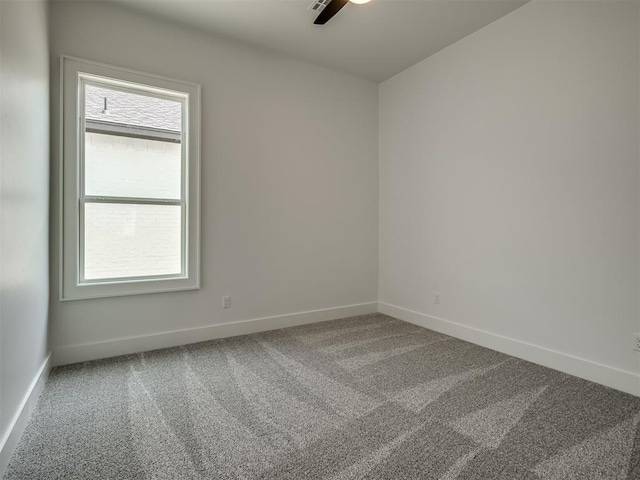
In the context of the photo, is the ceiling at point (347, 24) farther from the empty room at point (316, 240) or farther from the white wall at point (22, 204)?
the white wall at point (22, 204)

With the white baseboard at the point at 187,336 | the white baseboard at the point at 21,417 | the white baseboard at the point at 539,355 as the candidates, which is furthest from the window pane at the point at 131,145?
the white baseboard at the point at 539,355

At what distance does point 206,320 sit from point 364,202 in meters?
2.33

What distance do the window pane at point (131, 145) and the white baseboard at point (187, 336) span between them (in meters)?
1.27

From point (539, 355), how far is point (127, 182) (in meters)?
3.79

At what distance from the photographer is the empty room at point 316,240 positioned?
→ 166cm

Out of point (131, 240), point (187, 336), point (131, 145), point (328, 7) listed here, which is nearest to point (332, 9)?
point (328, 7)

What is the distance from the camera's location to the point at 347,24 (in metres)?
3.01

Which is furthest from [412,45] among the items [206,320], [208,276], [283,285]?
[206,320]

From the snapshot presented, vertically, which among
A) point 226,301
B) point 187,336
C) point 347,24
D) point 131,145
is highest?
point 347,24

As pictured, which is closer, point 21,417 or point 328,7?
point 21,417

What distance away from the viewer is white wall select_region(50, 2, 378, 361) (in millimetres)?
2725

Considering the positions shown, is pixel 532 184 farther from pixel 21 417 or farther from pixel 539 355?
pixel 21 417

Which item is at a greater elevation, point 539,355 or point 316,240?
point 316,240

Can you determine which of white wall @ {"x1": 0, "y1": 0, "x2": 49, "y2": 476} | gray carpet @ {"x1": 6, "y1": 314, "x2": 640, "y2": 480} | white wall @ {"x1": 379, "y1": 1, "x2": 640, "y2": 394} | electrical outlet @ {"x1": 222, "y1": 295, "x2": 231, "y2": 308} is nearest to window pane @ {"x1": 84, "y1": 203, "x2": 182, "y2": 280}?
white wall @ {"x1": 0, "y1": 0, "x2": 49, "y2": 476}
